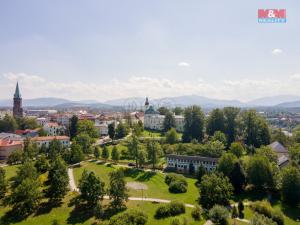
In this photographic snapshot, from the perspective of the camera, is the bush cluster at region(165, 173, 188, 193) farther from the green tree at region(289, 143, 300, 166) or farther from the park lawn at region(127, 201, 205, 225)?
the green tree at region(289, 143, 300, 166)

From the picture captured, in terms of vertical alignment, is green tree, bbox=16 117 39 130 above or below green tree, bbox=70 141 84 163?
above

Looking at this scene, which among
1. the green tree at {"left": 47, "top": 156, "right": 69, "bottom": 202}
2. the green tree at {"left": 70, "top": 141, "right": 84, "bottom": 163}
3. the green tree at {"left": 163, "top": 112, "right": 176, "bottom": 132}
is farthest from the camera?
the green tree at {"left": 163, "top": 112, "right": 176, "bottom": 132}

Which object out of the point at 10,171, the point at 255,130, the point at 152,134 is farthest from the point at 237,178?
the point at 152,134

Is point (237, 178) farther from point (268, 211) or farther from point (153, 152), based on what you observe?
point (153, 152)

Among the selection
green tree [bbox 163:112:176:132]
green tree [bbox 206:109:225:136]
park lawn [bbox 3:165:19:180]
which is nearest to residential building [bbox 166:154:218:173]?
green tree [bbox 206:109:225:136]

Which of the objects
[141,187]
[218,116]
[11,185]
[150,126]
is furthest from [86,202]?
[150,126]
